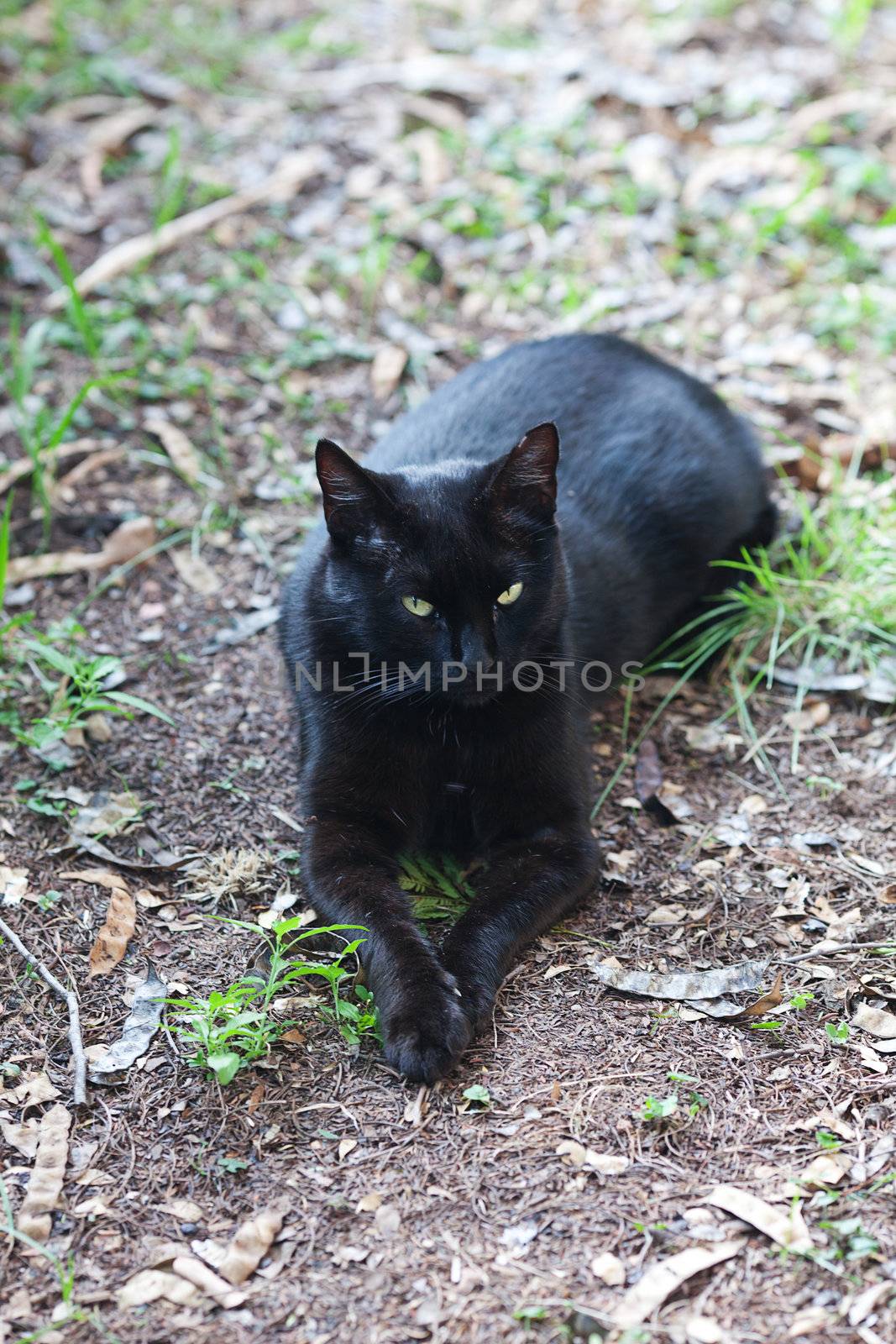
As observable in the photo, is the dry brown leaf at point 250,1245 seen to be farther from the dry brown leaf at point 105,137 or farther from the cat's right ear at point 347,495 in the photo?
the dry brown leaf at point 105,137

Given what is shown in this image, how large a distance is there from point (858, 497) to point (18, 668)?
2.64 m

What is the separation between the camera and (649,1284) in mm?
1917

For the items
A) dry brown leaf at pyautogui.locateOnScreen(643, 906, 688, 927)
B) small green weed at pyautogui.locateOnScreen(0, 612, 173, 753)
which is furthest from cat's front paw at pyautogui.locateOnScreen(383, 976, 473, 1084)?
small green weed at pyautogui.locateOnScreen(0, 612, 173, 753)

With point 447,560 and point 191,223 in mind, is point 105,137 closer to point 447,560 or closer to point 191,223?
point 191,223

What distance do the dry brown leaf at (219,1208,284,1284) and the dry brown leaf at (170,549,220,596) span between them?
210cm

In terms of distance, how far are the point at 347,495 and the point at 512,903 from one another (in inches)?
36.9

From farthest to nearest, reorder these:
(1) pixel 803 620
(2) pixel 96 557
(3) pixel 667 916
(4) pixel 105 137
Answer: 1. (4) pixel 105 137
2. (2) pixel 96 557
3. (1) pixel 803 620
4. (3) pixel 667 916

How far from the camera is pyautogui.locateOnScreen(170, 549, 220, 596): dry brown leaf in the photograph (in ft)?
12.4

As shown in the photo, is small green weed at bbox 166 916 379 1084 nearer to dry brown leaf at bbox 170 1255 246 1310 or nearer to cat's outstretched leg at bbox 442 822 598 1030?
cat's outstretched leg at bbox 442 822 598 1030

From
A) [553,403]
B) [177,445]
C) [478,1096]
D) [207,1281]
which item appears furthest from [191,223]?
[207,1281]

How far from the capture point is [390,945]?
2.44 metres

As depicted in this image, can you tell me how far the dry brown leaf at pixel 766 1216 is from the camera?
197 centimetres

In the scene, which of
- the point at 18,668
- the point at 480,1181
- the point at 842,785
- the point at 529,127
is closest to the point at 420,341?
the point at 529,127

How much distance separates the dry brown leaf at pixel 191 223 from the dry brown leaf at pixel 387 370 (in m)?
1.07
